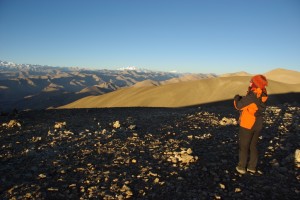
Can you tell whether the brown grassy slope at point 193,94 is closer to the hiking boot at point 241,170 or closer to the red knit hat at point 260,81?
the hiking boot at point 241,170

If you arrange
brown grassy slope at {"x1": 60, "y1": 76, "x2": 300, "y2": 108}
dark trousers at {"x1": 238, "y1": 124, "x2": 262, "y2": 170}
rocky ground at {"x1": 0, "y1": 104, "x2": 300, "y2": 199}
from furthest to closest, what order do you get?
brown grassy slope at {"x1": 60, "y1": 76, "x2": 300, "y2": 108}, dark trousers at {"x1": 238, "y1": 124, "x2": 262, "y2": 170}, rocky ground at {"x1": 0, "y1": 104, "x2": 300, "y2": 199}

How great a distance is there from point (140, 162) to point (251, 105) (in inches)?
123

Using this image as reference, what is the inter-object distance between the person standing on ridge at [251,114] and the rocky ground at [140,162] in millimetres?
456

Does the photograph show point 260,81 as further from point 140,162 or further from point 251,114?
point 140,162

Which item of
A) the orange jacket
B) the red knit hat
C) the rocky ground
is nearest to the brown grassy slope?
the rocky ground

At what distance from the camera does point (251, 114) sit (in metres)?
6.39

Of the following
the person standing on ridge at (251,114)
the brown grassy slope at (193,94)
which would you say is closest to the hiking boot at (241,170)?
the person standing on ridge at (251,114)

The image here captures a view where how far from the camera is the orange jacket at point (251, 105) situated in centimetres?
631

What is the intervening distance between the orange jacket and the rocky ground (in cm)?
127

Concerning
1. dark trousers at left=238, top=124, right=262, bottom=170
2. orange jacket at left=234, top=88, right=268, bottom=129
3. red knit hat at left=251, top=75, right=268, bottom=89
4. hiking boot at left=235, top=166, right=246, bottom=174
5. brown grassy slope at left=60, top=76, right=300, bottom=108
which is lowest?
brown grassy slope at left=60, top=76, right=300, bottom=108

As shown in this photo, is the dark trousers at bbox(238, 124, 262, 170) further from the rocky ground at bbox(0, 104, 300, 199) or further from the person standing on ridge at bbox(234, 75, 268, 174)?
the rocky ground at bbox(0, 104, 300, 199)

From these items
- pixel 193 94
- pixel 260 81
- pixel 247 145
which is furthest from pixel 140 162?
pixel 193 94

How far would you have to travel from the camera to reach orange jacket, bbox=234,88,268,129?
6309 mm

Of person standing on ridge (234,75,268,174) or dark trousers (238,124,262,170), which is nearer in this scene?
person standing on ridge (234,75,268,174)
